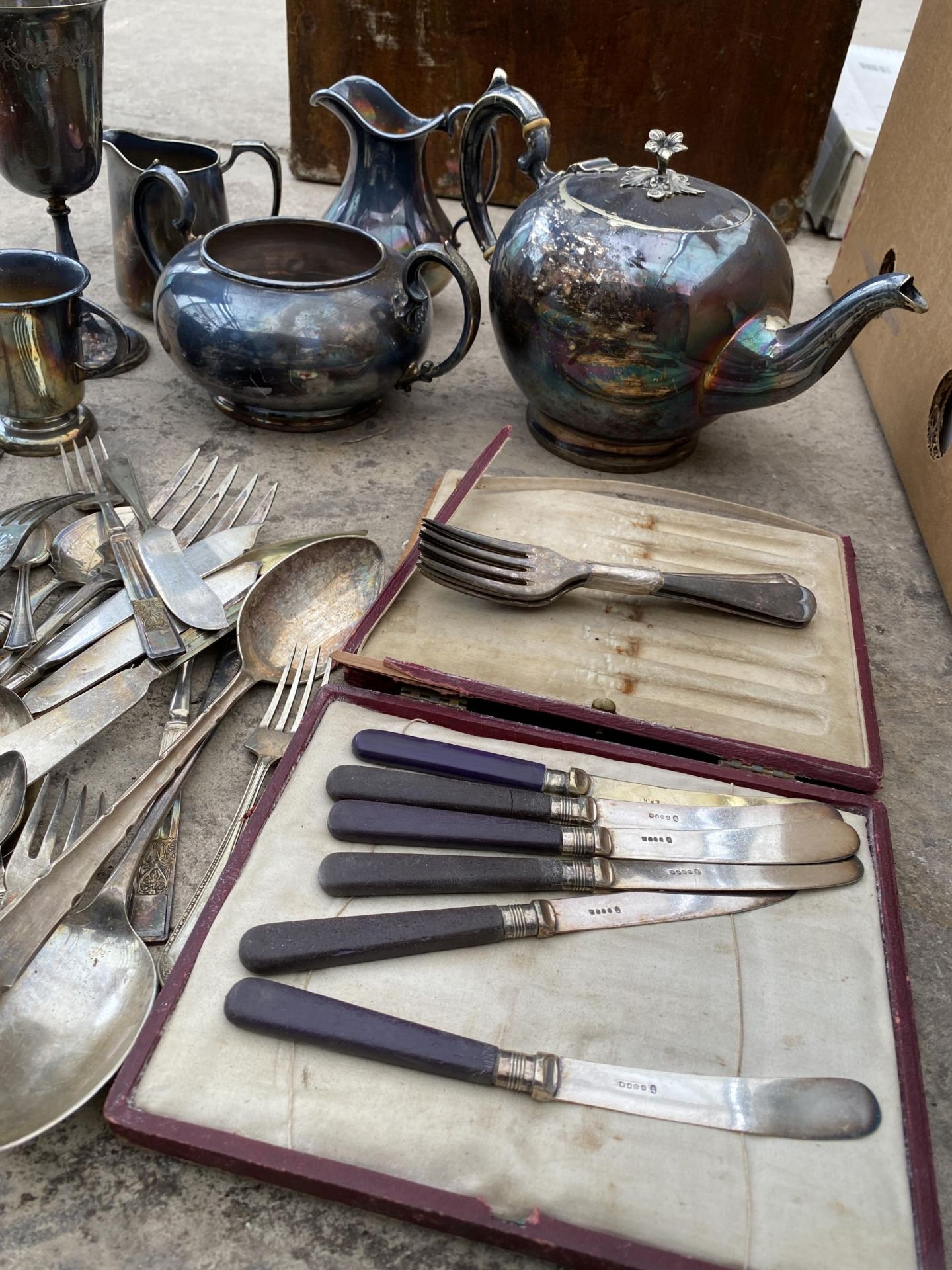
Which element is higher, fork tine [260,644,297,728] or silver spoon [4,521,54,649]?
silver spoon [4,521,54,649]

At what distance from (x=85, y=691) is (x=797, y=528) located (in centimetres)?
81

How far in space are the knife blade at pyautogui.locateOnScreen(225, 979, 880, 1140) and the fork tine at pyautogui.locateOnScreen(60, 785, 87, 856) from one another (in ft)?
0.77

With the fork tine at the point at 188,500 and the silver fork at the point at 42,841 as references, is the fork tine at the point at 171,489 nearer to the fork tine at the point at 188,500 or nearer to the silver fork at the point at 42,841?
the fork tine at the point at 188,500

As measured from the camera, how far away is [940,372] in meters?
1.36

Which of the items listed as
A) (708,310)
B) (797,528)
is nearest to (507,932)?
(797,528)

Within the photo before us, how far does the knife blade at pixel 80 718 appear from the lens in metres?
0.84

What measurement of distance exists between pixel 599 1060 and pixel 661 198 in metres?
0.98

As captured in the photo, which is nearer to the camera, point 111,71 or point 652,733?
point 652,733

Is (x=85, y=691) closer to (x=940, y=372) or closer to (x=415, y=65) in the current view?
(x=940, y=372)

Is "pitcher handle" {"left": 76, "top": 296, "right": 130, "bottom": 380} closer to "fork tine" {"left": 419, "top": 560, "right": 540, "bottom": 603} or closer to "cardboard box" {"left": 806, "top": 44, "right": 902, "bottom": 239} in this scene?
"fork tine" {"left": 419, "top": 560, "right": 540, "bottom": 603}

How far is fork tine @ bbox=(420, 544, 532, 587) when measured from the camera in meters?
0.99

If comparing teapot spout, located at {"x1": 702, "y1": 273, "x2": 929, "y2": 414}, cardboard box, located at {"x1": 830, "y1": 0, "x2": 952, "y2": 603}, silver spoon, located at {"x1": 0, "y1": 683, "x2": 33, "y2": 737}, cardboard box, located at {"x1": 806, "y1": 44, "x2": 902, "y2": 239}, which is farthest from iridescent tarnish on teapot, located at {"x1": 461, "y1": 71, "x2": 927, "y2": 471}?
cardboard box, located at {"x1": 806, "y1": 44, "x2": 902, "y2": 239}

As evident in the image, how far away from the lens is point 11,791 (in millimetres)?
804

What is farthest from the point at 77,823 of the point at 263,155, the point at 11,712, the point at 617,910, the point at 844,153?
the point at 844,153
